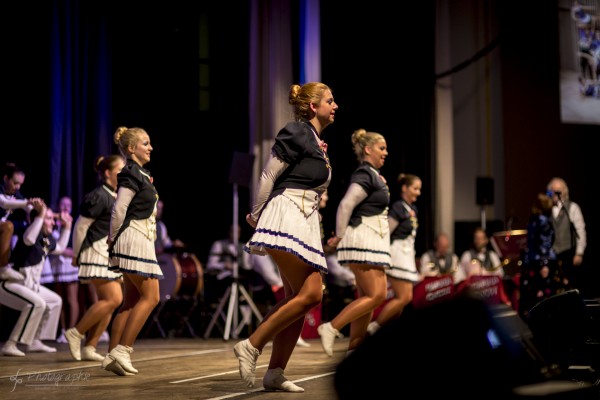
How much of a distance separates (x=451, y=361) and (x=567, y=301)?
0.92 metres

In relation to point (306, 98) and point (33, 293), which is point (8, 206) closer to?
point (33, 293)

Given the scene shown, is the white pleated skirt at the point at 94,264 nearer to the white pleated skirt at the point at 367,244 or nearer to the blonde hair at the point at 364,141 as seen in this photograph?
the white pleated skirt at the point at 367,244

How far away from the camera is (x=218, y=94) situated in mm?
12141

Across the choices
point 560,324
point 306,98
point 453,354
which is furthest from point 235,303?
point 453,354

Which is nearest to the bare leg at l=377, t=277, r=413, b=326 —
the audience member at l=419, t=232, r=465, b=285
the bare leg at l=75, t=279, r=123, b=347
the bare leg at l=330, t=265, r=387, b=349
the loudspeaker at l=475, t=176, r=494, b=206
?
the bare leg at l=330, t=265, r=387, b=349

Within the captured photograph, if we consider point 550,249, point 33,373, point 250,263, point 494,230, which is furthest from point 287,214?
point 494,230

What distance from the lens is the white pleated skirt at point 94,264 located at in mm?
6418

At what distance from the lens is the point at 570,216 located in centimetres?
960

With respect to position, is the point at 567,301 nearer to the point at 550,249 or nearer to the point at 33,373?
the point at 33,373

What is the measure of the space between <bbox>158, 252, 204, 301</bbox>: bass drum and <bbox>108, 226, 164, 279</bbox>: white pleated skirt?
4.43 metres

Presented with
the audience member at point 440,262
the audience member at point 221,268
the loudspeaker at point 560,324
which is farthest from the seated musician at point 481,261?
the loudspeaker at point 560,324

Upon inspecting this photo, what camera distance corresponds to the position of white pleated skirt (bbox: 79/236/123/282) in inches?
253

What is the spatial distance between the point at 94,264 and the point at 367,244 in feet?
6.34

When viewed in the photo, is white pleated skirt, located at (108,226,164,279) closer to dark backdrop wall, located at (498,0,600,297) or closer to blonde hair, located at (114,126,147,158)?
blonde hair, located at (114,126,147,158)
